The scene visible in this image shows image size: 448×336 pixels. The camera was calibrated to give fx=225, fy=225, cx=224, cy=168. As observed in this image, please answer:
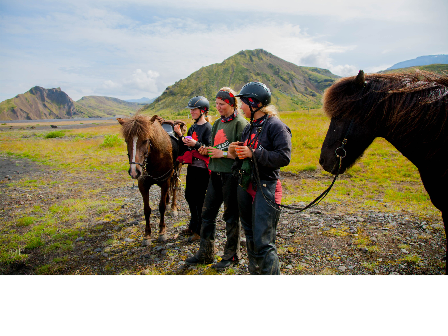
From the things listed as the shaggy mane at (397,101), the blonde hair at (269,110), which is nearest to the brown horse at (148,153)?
the blonde hair at (269,110)

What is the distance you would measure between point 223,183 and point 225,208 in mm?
441

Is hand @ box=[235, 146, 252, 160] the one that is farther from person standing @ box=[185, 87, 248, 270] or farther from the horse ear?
the horse ear

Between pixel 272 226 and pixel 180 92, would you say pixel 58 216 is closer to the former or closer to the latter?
pixel 272 226

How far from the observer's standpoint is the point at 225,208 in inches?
151

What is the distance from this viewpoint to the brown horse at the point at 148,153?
14.8 feet

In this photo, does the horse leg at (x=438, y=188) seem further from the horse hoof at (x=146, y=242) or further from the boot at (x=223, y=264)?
the horse hoof at (x=146, y=242)

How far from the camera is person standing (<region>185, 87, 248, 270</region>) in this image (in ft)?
12.1

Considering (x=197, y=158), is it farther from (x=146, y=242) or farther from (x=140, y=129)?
(x=146, y=242)

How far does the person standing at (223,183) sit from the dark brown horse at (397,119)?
→ 1.52 meters

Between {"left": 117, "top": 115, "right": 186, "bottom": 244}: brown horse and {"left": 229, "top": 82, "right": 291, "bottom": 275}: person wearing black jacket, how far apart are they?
2321mm

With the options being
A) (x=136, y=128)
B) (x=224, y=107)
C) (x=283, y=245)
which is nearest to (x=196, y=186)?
(x=136, y=128)

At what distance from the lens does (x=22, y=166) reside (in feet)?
46.1

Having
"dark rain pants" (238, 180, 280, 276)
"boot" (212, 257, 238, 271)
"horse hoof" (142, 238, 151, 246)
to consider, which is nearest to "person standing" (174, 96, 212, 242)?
"horse hoof" (142, 238, 151, 246)
